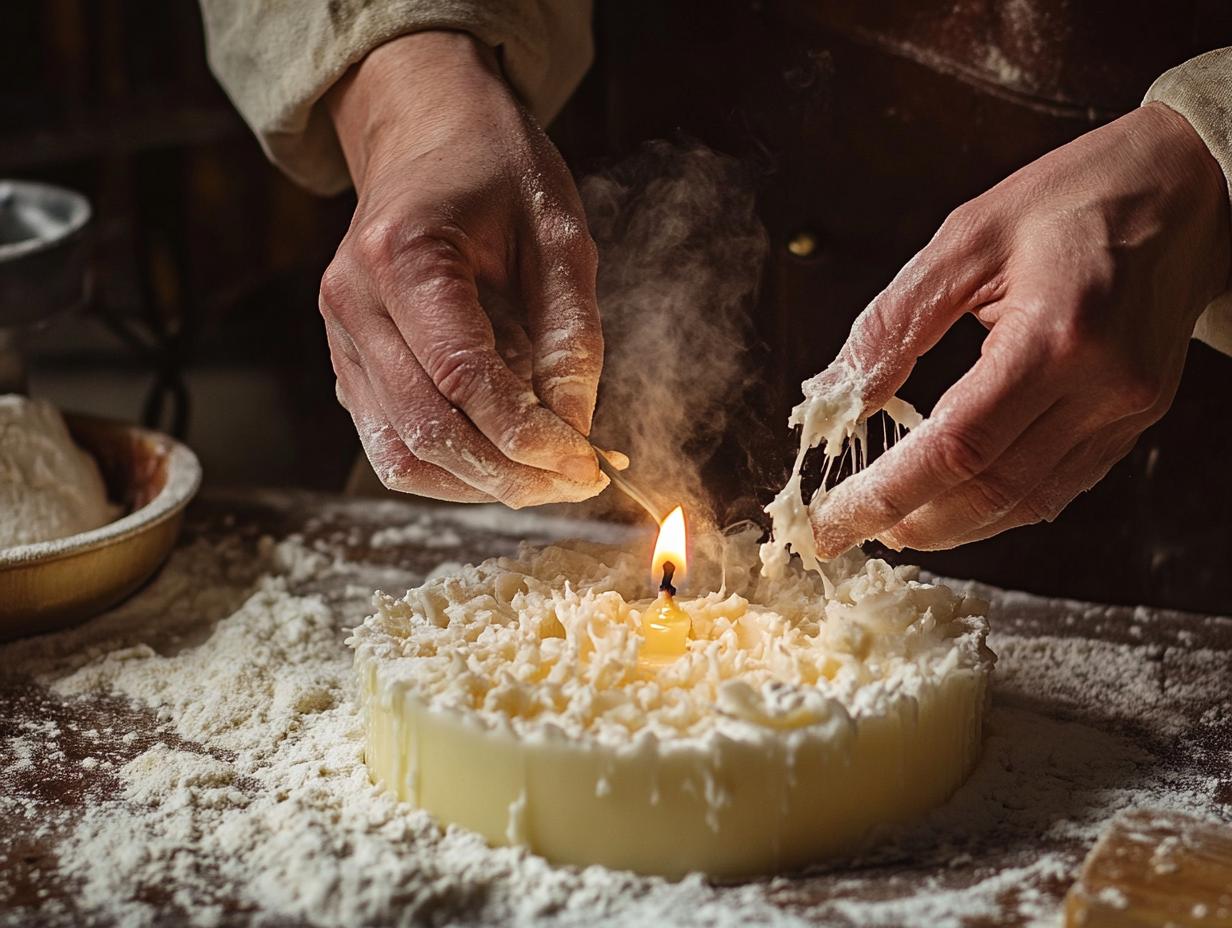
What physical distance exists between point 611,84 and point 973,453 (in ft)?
4.22

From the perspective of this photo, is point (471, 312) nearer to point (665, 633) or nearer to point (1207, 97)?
point (665, 633)

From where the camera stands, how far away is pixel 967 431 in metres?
1.27

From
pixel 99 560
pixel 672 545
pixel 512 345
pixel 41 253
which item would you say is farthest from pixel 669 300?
pixel 41 253

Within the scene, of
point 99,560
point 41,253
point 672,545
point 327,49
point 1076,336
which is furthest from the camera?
point 41,253

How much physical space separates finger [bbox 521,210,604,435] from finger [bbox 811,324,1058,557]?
34 cm

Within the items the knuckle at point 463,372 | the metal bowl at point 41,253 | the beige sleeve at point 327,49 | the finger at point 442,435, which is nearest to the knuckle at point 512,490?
the finger at point 442,435

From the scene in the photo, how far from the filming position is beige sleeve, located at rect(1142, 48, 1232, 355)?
4.61 feet

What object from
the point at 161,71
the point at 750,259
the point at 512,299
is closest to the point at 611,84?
the point at 750,259

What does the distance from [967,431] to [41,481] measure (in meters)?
1.35

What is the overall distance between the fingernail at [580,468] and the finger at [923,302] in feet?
0.99

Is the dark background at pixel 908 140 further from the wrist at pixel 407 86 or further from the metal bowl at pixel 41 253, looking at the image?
the metal bowl at pixel 41 253

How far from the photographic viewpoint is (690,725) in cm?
123

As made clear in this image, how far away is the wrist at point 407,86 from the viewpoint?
1.69m

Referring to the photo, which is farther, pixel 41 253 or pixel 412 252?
pixel 41 253
